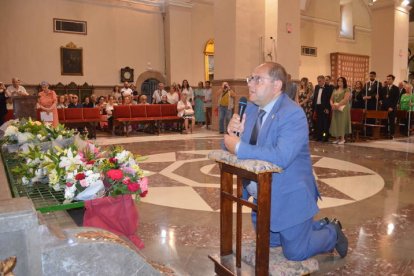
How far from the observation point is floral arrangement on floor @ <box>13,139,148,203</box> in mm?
2461

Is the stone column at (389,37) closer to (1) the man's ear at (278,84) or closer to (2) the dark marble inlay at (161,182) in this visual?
(2) the dark marble inlay at (161,182)

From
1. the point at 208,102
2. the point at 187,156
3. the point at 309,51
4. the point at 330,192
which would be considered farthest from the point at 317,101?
the point at 309,51

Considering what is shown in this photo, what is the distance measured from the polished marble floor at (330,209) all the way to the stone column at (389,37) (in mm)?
7783

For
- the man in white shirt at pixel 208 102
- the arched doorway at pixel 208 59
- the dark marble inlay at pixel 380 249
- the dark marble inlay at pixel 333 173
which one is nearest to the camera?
the dark marble inlay at pixel 380 249

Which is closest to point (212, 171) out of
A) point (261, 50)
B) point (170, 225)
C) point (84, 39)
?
point (170, 225)

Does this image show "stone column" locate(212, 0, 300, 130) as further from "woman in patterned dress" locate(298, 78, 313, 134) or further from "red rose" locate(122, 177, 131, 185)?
"red rose" locate(122, 177, 131, 185)

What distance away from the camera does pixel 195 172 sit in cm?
629

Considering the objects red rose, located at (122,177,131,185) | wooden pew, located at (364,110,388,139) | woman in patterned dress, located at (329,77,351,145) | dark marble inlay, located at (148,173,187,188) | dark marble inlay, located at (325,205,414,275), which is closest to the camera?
red rose, located at (122,177,131,185)

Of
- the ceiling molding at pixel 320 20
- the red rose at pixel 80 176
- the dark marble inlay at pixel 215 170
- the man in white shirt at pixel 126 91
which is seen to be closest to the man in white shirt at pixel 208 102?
the man in white shirt at pixel 126 91

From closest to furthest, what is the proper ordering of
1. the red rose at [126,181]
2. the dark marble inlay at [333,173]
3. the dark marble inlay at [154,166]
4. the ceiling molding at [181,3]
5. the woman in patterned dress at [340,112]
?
the red rose at [126,181], the dark marble inlay at [333,173], the dark marble inlay at [154,166], the woman in patterned dress at [340,112], the ceiling molding at [181,3]

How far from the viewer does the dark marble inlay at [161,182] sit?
5457mm

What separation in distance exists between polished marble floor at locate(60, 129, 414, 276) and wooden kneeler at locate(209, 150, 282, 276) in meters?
0.26

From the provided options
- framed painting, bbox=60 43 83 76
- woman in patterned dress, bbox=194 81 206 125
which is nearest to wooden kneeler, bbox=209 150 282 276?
woman in patterned dress, bbox=194 81 206 125

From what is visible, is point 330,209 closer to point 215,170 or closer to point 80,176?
point 215,170
